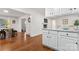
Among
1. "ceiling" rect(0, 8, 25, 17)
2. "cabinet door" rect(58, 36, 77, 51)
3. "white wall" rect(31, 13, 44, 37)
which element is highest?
"ceiling" rect(0, 8, 25, 17)

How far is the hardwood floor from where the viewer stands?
1968 millimetres

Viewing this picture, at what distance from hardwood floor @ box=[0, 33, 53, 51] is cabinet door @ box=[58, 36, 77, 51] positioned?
1.02 ft

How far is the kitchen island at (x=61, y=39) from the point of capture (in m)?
1.91

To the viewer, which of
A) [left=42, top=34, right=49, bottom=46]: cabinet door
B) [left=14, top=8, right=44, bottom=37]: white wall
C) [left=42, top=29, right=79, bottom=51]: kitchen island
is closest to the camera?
[left=42, top=29, right=79, bottom=51]: kitchen island

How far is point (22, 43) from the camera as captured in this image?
2039 mm

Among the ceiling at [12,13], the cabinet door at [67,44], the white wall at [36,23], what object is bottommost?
the cabinet door at [67,44]

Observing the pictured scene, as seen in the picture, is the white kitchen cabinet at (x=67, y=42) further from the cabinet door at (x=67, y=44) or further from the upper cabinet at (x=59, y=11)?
the upper cabinet at (x=59, y=11)

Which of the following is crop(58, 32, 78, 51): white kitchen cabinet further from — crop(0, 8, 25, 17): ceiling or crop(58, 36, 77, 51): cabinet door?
crop(0, 8, 25, 17): ceiling

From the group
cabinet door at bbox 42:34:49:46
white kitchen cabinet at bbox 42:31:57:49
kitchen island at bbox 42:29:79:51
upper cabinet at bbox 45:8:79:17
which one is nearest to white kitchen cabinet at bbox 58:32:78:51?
kitchen island at bbox 42:29:79:51

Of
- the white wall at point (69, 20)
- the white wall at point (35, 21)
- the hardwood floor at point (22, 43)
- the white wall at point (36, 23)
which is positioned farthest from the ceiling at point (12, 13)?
the white wall at point (69, 20)

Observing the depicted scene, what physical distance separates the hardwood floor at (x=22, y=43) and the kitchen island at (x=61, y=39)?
0.45 ft
